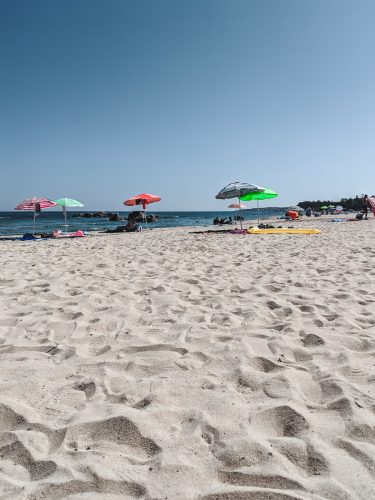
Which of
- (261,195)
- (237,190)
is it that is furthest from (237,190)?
(261,195)

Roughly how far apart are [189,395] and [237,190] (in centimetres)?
1361

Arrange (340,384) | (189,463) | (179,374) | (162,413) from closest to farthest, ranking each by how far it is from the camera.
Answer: (189,463) → (162,413) → (340,384) → (179,374)

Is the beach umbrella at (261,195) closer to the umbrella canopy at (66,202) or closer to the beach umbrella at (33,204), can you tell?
the umbrella canopy at (66,202)

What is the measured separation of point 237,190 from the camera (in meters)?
15.0

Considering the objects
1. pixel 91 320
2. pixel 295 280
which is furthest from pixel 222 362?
pixel 295 280

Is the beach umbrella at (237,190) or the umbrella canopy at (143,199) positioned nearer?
the beach umbrella at (237,190)

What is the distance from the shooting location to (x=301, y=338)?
284 cm

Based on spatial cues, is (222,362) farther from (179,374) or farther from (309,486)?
(309,486)

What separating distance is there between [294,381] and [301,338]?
725mm

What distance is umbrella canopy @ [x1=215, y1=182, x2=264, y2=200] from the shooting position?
14930 millimetres

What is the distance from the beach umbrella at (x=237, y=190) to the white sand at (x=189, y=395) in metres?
11.1

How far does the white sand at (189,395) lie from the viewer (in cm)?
143

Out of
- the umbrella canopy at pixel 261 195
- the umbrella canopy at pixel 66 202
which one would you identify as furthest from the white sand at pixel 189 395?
the umbrella canopy at pixel 66 202

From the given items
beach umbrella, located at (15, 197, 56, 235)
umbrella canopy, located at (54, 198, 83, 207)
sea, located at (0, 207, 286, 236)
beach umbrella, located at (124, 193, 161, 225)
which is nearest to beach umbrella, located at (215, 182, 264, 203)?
beach umbrella, located at (124, 193, 161, 225)
